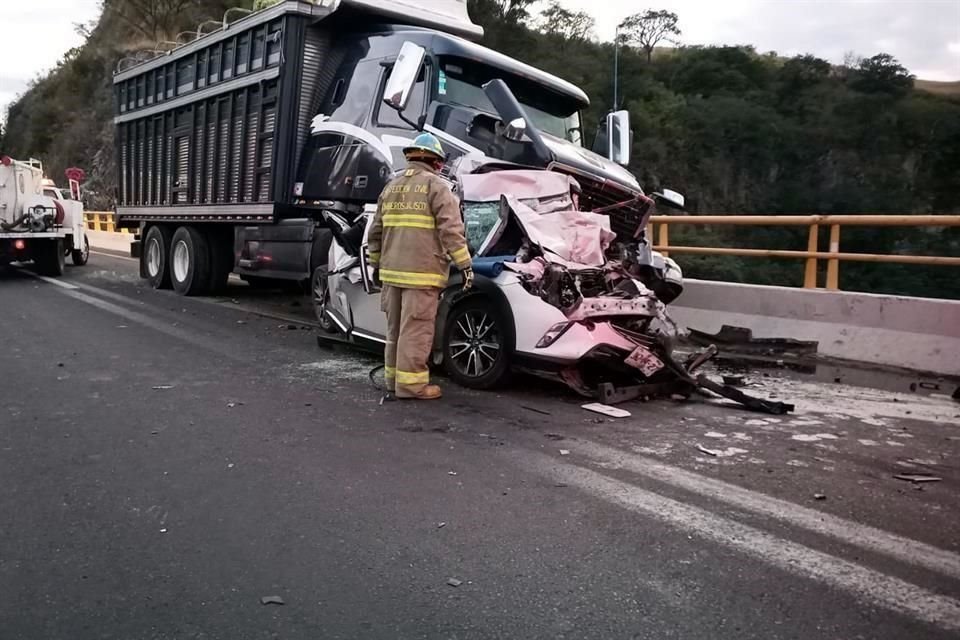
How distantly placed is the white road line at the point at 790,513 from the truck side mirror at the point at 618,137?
456 centimetres

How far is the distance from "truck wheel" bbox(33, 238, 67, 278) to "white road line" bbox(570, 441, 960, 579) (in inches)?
522

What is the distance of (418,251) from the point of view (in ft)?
18.0

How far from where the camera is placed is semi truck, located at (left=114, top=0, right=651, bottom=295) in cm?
673

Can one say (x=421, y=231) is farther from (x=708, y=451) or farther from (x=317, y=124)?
(x=317, y=124)

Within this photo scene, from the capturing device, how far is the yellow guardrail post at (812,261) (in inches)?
282

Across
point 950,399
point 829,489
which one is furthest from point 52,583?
point 950,399

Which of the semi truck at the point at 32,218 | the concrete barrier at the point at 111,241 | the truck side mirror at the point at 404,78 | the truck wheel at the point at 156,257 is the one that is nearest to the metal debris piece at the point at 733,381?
the truck side mirror at the point at 404,78

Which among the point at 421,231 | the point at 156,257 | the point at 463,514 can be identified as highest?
the point at 421,231

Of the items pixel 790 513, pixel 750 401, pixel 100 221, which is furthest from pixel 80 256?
pixel 790 513

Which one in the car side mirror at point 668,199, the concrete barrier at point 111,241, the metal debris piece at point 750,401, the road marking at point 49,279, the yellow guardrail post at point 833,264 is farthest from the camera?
the concrete barrier at point 111,241

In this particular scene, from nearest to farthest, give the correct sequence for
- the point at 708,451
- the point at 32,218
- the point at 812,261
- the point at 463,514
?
the point at 463,514, the point at 708,451, the point at 812,261, the point at 32,218

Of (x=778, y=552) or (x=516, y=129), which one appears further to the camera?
(x=516, y=129)

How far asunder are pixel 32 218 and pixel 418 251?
11.5 metres

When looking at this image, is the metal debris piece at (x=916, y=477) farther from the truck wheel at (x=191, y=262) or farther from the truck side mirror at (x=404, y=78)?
the truck wheel at (x=191, y=262)
